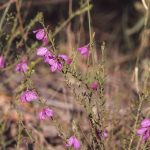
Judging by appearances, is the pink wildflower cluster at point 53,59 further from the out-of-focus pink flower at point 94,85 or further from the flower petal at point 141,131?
the flower petal at point 141,131

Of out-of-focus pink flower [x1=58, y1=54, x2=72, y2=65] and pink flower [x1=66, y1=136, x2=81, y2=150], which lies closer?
out-of-focus pink flower [x1=58, y1=54, x2=72, y2=65]

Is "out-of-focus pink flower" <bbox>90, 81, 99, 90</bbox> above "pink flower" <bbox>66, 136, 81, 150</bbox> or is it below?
above

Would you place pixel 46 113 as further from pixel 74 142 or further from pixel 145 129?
pixel 145 129

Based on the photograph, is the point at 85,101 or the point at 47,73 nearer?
the point at 85,101

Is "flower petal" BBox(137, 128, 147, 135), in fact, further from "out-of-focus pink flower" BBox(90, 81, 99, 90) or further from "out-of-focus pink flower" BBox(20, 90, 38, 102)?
"out-of-focus pink flower" BBox(20, 90, 38, 102)

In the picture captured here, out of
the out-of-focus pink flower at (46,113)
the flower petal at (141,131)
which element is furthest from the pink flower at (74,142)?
the flower petal at (141,131)

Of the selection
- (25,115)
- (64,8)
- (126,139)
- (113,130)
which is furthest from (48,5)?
(126,139)

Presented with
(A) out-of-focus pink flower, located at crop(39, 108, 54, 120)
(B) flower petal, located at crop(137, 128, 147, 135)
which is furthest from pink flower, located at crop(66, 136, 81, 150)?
(B) flower petal, located at crop(137, 128, 147, 135)

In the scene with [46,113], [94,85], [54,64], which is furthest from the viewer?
[94,85]

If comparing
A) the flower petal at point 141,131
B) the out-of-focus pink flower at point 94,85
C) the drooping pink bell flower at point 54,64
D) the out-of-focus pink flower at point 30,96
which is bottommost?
the flower petal at point 141,131

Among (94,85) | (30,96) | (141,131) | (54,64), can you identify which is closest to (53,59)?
(54,64)

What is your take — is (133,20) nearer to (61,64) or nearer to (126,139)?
(126,139)
